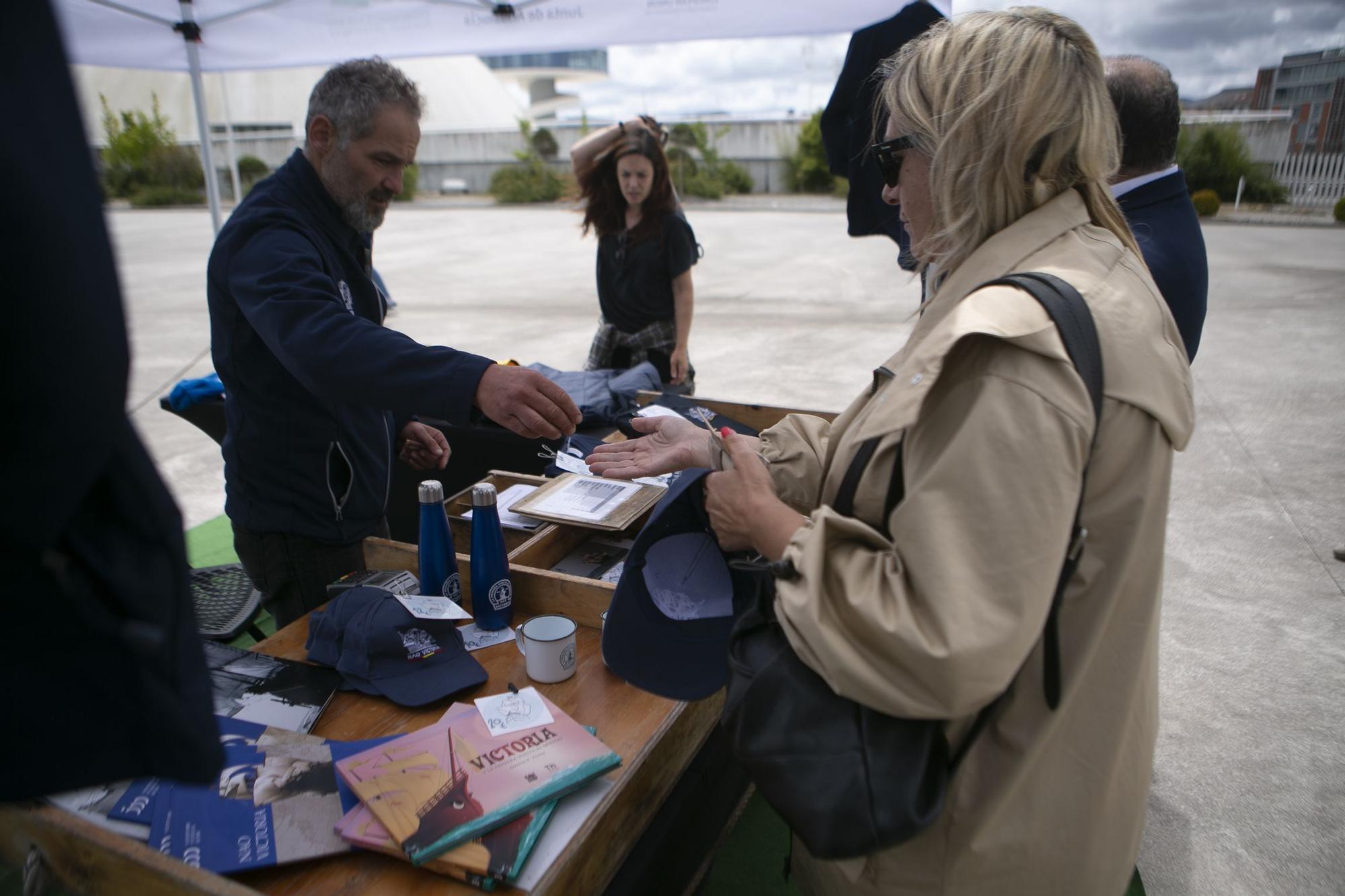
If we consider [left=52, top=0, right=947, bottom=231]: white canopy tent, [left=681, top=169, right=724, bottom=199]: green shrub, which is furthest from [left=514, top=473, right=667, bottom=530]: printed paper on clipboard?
[left=681, top=169, right=724, bottom=199]: green shrub

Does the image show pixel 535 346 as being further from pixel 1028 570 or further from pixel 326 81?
pixel 1028 570

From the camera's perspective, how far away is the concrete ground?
2598 mm

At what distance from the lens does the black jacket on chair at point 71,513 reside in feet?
1.67

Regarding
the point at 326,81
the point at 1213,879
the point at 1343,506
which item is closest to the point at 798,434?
the point at 326,81

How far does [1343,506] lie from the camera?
473 centimetres

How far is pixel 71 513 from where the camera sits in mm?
562

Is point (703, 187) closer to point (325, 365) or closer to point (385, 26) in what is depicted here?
point (385, 26)

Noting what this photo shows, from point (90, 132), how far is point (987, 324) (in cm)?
81

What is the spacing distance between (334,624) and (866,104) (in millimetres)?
2574

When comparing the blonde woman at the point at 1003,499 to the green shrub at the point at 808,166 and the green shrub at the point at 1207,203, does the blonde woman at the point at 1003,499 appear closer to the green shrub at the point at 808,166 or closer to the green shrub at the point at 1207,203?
the green shrub at the point at 1207,203

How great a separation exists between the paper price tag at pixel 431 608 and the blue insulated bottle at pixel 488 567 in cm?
5

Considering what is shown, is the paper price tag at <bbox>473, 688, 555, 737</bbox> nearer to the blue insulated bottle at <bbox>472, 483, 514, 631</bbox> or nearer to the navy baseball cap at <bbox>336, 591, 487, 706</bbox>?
the navy baseball cap at <bbox>336, 591, 487, 706</bbox>

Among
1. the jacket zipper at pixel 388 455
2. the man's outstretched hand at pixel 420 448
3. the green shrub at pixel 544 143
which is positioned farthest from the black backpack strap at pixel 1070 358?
the green shrub at pixel 544 143

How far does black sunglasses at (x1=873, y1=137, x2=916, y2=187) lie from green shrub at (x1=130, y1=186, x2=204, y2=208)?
36445mm
